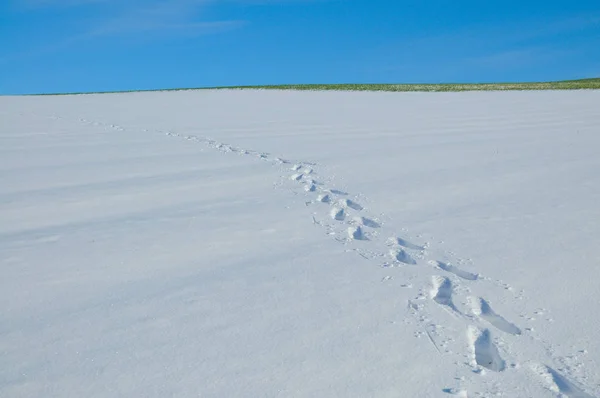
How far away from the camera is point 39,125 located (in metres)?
9.80

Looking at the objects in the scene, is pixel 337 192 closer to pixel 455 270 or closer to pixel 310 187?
pixel 310 187

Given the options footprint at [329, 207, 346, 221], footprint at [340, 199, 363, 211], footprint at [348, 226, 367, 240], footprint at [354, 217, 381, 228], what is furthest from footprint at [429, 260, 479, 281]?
footprint at [340, 199, 363, 211]

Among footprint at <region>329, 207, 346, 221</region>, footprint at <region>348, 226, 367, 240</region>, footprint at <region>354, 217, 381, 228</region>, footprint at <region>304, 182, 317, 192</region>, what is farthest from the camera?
footprint at <region>304, 182, 317, 192</region>

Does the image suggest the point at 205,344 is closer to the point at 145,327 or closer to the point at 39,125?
the point at 145,327

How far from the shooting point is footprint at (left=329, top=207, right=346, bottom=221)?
12.3ft

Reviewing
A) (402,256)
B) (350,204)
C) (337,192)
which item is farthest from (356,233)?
(337,192)

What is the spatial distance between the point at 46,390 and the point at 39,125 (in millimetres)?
9183

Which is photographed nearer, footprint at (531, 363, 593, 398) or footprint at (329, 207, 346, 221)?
footprint at (531, 363, 593, 398)

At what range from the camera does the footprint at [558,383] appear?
5.85 feet

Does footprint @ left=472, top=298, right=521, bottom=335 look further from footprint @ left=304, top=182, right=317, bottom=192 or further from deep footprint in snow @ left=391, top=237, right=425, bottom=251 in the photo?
→ footprint @ left=304, top=182, right=317, bottom=192

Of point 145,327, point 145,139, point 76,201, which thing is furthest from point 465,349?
point 145,139

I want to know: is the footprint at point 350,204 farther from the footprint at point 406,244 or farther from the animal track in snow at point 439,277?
the footprint at point 406,244

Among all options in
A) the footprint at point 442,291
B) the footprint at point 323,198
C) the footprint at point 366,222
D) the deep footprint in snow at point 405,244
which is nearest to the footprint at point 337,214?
the footprint at point 366,222

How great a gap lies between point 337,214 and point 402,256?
36.0 inches
